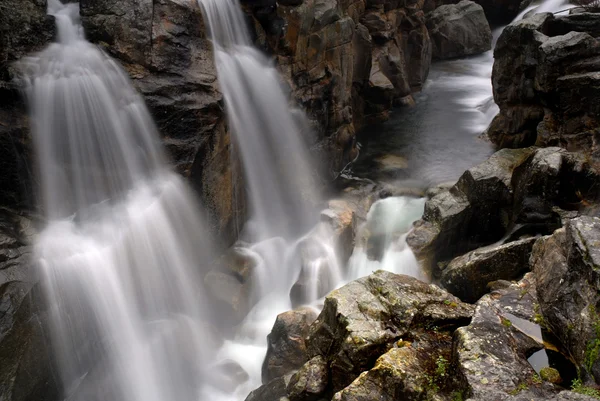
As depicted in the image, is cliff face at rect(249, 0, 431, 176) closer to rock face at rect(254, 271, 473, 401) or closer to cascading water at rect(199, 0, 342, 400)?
cascading water at rect(199, 0, 342, 400)

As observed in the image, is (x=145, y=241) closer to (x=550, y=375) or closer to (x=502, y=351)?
(x=502, y=351)

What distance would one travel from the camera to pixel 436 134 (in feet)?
64.7

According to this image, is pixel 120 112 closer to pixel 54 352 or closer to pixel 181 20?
pixel 181 20

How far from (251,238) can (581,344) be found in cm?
877

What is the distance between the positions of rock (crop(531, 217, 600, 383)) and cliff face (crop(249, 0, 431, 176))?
9.67 meters

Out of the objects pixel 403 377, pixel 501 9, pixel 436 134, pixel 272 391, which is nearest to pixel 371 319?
pixel 403 377

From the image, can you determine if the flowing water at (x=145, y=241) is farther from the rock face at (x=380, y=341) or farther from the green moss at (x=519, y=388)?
the green moss at (x=519, y=388)

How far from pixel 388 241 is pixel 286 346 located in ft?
16.3

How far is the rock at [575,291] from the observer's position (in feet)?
17.1

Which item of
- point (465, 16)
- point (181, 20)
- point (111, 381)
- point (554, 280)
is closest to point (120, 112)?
point (181, 20)

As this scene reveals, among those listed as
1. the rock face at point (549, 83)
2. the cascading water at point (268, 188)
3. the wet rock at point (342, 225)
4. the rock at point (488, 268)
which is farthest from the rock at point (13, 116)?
the rock face at point (549, 83)

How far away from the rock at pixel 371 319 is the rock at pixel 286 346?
2.30m

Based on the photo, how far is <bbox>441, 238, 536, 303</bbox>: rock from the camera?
887 centimetres

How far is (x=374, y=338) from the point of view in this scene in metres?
6.35
